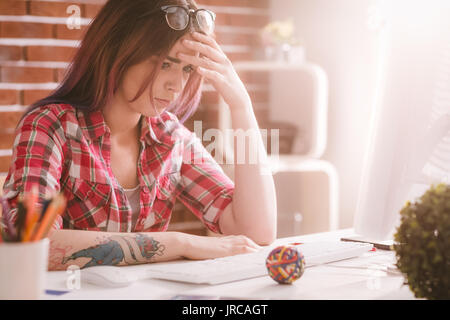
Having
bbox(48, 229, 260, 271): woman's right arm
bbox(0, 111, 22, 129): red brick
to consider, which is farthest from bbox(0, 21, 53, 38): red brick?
bbox(48, 229, 260, 271): woman's right arm

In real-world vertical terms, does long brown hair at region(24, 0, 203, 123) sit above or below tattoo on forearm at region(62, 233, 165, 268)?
above

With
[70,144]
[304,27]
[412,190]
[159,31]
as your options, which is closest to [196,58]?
[159,31]

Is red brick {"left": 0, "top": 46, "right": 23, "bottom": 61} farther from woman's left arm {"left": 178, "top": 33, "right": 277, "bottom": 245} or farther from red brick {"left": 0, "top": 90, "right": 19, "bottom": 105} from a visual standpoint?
woman's left arm {"left": 178, "top": 33, "right": 277, "bottom": 245}

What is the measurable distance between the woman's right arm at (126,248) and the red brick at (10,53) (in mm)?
1547

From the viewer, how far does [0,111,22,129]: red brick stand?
7.96ft

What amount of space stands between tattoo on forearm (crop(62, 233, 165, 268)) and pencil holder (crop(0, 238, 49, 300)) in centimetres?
36

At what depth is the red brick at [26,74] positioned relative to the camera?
7.94 feet

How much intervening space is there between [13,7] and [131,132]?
123 centimetres

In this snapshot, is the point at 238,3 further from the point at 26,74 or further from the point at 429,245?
the point at 429,245

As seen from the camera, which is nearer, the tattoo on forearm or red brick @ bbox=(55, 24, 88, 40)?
the tattoo on forearm

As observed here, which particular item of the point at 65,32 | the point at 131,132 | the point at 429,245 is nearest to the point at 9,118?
the point at 65,32

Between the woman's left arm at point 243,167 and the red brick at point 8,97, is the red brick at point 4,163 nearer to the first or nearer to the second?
the red brick at point 8,97

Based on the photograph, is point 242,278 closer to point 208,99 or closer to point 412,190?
point 412,190

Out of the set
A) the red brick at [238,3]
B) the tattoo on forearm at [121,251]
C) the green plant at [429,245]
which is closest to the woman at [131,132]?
the tattoo on forearm at [121,251]
